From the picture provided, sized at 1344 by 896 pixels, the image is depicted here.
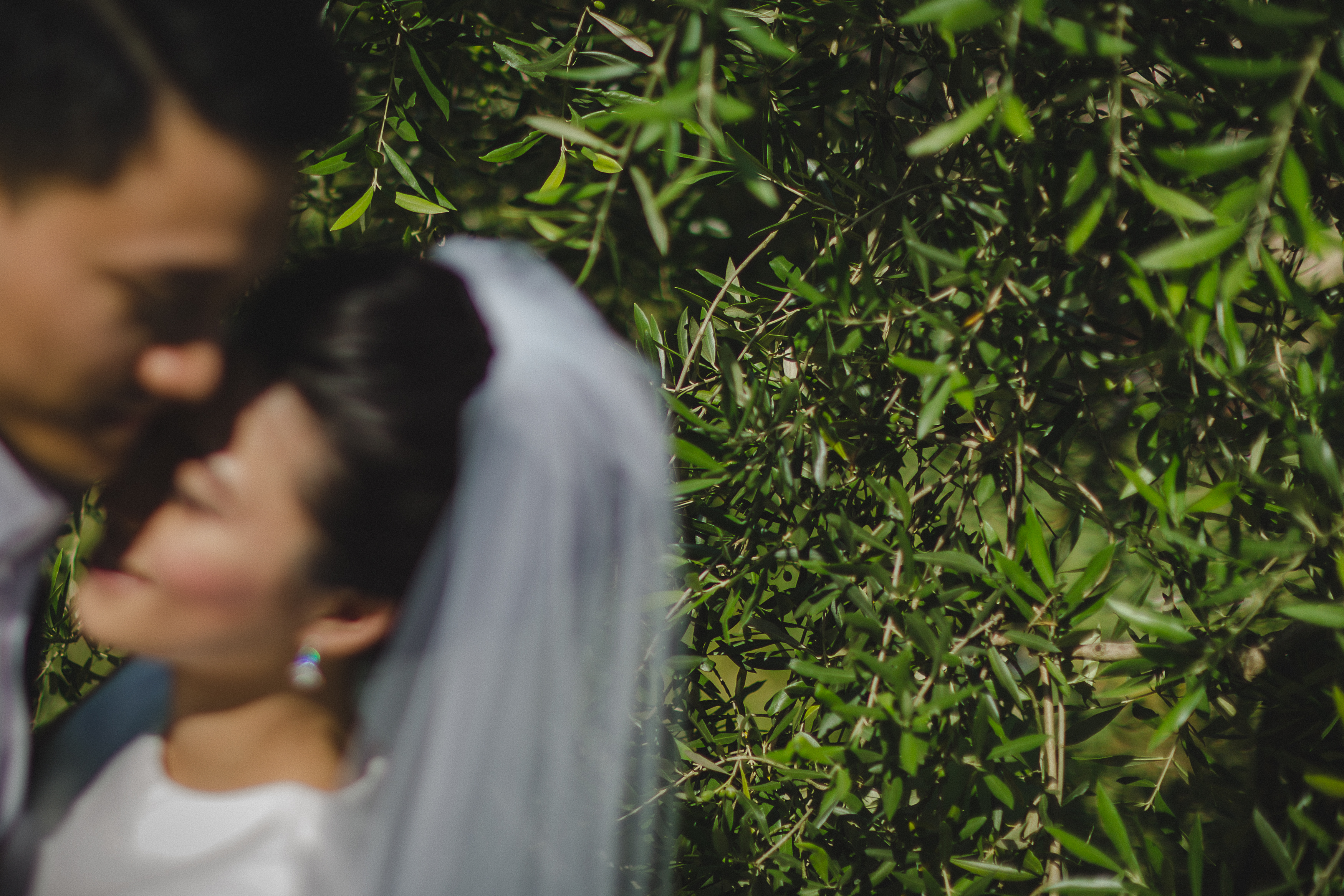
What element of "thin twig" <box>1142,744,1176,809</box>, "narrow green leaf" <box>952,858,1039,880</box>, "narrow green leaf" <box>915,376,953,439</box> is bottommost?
"thin twig" <box>1142,744,1176,809</box>

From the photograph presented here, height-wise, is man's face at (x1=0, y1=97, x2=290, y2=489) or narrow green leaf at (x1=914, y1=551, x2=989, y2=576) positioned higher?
man's face at (x1=0, y1=97, x2=290, y2=489)

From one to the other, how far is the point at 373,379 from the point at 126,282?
269 mm

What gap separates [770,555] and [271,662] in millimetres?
696

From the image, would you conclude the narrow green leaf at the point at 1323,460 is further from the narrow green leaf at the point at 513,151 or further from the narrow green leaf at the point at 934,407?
the narrow green leaf at the point at 513,151

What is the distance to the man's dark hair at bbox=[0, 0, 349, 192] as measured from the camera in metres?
0.73

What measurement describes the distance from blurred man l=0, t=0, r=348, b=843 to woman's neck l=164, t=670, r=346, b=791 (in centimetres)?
42

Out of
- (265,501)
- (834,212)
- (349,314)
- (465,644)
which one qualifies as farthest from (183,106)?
Answer: (834,212)

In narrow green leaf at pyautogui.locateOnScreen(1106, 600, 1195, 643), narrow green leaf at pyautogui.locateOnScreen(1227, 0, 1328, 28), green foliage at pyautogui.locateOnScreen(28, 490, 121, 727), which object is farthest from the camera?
green foliage at pyautogui.locateOnScreen(28, 490, 121, 727)

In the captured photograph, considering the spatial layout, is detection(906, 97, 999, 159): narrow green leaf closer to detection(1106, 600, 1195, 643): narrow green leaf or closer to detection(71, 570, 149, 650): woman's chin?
detection(1106, 600, 1195, 643): narrow green leaf

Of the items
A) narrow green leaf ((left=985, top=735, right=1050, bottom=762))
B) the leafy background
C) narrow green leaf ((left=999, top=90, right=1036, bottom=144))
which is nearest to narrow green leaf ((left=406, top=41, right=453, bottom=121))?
the leafy background

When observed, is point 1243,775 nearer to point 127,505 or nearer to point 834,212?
point 834,212

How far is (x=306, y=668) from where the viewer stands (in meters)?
1.12

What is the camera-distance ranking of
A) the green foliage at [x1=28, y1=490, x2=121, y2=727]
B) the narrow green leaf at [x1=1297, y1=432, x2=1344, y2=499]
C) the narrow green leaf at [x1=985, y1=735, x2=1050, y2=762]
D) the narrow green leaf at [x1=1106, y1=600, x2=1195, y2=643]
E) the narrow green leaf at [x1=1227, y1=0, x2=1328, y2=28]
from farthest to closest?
the green foliage at [x1=28, y1=490, x2=121, y2=727], the narrow green leaf at [x1=985, y1=735, x2=1050, y2=762], the narrow green leaf at [x1=1106, y1=600, x2=1195, y2=643], the narrow green leaf at [x1=1297, y1=432, x2=1344, y2=499], the narrow green leaf at [x1=1227, y1=0, x2=1328, y2=28]

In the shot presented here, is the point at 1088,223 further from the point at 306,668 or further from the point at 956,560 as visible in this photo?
the point at 306,668
